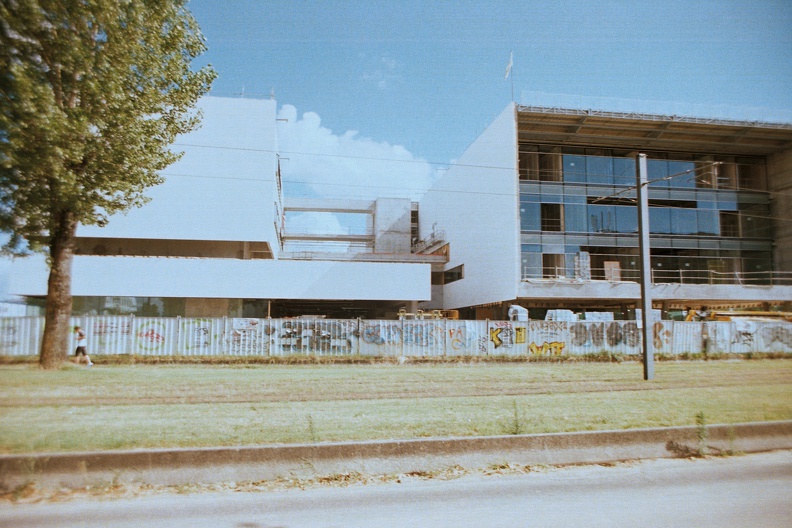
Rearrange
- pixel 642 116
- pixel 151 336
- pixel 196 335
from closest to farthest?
pixel 151 336 < pixel 196 335 < pixel 642 116

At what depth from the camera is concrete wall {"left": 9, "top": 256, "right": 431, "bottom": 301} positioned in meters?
34.0

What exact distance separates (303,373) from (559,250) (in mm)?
27856

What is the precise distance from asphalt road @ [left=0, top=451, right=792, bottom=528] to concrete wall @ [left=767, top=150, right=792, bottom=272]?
47218mm

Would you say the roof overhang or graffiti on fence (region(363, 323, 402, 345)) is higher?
the roof overhang

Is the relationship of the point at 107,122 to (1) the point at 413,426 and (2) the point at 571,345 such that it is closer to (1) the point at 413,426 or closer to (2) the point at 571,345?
(1) the point at 413,426

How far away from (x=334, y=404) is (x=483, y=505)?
635 centimetres

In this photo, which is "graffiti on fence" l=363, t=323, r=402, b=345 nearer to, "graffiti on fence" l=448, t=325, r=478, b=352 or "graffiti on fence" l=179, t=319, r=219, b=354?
"graffiti on fence" l=448, t=325, r=478, b=352

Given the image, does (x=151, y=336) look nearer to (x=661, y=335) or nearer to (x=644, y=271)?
(x=644, y=271)

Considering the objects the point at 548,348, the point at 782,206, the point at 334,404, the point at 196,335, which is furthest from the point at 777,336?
the point at 196,335

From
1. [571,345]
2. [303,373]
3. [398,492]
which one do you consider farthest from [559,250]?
[398,492]

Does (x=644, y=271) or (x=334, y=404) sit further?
(x=644, y=271)

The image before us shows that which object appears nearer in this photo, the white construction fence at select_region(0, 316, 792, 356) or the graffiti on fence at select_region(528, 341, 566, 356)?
the white construction fence at select_region(0, 316, 792, 356)

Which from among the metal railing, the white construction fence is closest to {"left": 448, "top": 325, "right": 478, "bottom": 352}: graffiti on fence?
the white construction fence

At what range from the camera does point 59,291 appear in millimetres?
17859
